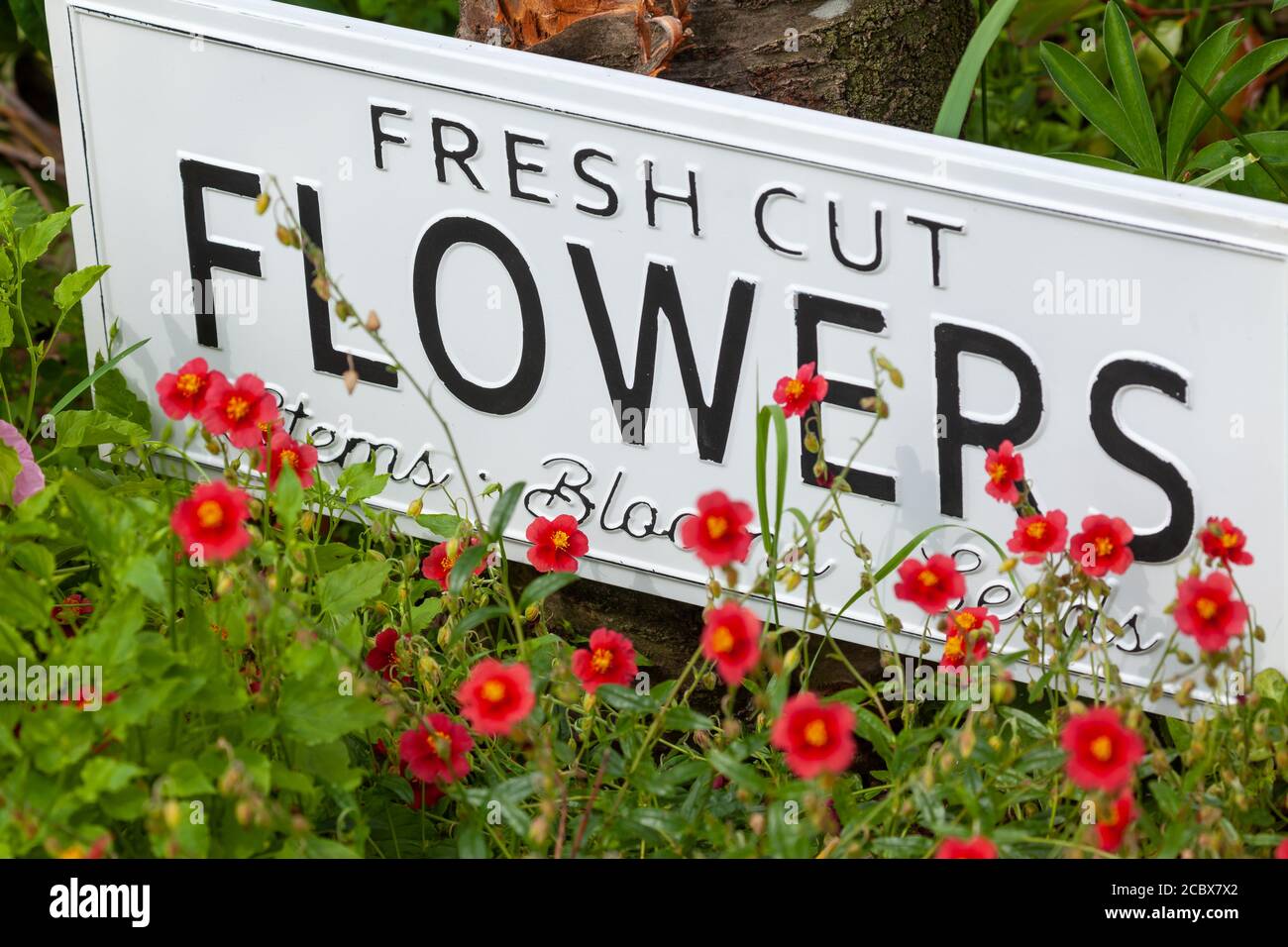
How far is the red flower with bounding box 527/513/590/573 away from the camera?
4.02 ft

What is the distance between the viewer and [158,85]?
1369 mm

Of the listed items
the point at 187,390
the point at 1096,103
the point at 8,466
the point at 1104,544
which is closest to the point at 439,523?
the point at 187,390

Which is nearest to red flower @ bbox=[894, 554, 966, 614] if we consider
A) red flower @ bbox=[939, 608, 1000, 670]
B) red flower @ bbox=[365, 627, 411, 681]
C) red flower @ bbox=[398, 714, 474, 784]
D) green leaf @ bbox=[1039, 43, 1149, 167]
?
red flower @ bbox=[939, 608, 1000, 670]

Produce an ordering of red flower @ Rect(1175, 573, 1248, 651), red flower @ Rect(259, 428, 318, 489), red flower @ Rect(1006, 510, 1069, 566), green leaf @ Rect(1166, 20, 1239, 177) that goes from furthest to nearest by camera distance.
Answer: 1. green leaf @ Rect(1166, 20, 1239, 177)
2. red flower @ Rect(259, 428, 318, 489)
3. red flower @ Rect(1006, 510, 1069, 566)
4. red flower @ Rect(1175, 573, 1248, 651)

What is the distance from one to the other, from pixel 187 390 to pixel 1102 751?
792mm

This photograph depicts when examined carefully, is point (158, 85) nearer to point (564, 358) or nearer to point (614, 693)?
point (564, 358)

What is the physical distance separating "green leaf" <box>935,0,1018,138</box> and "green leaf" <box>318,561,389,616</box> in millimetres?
654

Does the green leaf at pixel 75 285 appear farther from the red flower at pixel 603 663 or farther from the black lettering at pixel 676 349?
the red flower at pixel 603 663

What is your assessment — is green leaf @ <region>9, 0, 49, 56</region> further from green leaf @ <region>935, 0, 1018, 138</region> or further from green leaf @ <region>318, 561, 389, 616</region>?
green leaf @ <region>935, 0, 1018, 138</region>

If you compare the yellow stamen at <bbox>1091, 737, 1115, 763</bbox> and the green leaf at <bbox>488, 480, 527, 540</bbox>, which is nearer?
the yellow stamen at <bbox>1091, 737, 1115, 763</bbox>

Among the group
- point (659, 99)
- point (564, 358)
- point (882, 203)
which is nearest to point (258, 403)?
point (564, 358)

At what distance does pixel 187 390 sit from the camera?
3.70 ft

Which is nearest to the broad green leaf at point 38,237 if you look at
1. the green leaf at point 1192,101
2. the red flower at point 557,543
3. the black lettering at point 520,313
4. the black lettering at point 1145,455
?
the black lettering at point 520,313

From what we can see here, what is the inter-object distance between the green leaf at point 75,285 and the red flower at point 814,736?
91cm
